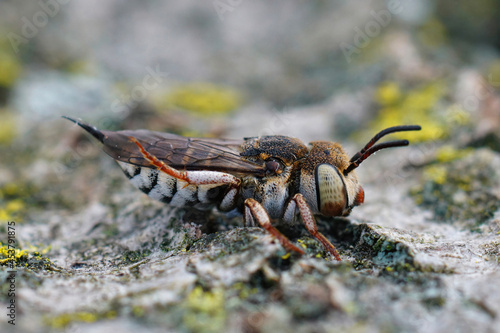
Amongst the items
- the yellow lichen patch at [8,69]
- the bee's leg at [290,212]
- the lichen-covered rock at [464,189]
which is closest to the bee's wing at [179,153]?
the bee's leg at [290,212]

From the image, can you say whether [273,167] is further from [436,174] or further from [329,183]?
[436,174]

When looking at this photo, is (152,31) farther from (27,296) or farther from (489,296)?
(489,296)

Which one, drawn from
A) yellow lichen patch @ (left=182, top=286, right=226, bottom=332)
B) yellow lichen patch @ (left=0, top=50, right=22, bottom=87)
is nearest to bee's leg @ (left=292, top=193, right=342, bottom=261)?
yellow lichen patch @ (left=182, top=286, right=226, bottom=332)

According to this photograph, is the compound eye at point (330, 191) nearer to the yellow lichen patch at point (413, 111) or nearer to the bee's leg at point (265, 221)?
the bee's leg at point (265, 221)

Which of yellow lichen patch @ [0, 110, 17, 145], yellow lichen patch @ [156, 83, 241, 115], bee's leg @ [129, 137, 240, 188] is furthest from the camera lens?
yellow lichen patch @ [156, 83, 241, 115]

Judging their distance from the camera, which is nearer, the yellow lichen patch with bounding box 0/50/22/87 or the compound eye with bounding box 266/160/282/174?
the compound eye with bounding box 266/160/282/174

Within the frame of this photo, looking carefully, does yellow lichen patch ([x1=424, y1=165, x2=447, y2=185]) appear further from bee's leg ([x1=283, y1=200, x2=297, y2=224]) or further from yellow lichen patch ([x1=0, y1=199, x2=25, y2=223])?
yellow lichen patch ([x1=0, y1=199, x2=25, y2=223])

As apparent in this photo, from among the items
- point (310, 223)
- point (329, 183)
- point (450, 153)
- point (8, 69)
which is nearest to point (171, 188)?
point (310, 223)
